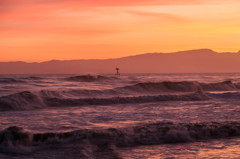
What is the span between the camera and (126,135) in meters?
6.79

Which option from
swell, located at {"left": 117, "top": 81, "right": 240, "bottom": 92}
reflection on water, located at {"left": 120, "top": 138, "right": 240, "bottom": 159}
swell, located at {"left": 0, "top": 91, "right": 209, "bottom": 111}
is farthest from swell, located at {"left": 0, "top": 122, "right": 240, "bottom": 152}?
swell, located at {"left": 117, "top": 81, "right": 240, "bottom": 92}

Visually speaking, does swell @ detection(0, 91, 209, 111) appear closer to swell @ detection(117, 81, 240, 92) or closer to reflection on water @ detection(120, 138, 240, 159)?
swell @ detection(117, 81, 240, 92)

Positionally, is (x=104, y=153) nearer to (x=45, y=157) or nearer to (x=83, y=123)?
(x=45, y=157)

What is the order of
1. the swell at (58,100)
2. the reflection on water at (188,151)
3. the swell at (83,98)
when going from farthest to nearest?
the swell at (83,98) → the swell at (58,100) → the reflection on water at (188,151)

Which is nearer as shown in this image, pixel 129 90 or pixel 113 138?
pixel 113 138

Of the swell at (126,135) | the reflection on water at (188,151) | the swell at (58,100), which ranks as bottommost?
the reflection on water at (188,151)

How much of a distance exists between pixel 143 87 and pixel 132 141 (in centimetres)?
1597

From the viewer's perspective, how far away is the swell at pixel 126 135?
6234 mm

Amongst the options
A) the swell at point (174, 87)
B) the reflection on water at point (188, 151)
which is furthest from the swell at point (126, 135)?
the swell at point (174, 87)

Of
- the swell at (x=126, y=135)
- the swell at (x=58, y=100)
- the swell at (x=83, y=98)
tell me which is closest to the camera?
the swell at (x=126, y=135)

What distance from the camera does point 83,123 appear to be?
27.2 feet

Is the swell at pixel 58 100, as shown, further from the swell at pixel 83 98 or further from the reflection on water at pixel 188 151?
the reflection on water at pixel 188 151

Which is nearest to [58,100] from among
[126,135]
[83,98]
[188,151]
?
[83,98]

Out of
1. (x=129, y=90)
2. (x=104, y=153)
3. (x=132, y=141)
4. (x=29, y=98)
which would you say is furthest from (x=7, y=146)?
(x=129, y=90)
